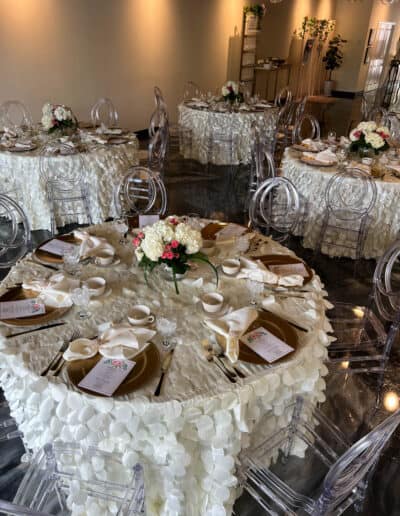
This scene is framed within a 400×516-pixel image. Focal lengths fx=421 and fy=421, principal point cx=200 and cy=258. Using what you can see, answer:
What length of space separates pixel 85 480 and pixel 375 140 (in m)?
3.58

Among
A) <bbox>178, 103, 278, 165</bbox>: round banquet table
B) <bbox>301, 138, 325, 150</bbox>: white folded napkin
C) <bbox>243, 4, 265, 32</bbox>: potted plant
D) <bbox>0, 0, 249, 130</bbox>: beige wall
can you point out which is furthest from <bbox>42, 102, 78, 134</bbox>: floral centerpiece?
<bbox>243, 4, 265, 32</bbox>: potted plant

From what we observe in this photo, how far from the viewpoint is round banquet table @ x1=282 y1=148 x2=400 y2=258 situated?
363 centimetres

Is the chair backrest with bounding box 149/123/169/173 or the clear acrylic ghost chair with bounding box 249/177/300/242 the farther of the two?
the chair backrest with bounding box 149/123/169/173

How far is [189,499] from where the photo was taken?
1.69 metres

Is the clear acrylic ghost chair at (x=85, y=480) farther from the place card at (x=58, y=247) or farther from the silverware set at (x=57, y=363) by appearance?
the place card at (x=58, y=247)

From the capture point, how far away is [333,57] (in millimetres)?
12531

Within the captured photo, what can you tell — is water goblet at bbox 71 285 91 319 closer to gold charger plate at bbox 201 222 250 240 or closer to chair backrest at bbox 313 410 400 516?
gold charger plate at bbox 201 222 250 240

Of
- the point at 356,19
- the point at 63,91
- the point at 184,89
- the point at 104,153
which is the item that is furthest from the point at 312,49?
the point at 104,153

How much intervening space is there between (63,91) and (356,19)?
34.0ft

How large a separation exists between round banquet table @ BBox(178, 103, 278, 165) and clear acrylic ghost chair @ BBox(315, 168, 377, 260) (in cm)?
257

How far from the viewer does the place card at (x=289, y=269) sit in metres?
2.06

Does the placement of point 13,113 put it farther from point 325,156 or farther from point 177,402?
point 177,402

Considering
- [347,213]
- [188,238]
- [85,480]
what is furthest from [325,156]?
[85,480]

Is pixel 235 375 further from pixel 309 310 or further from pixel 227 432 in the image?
pixel 309 310
